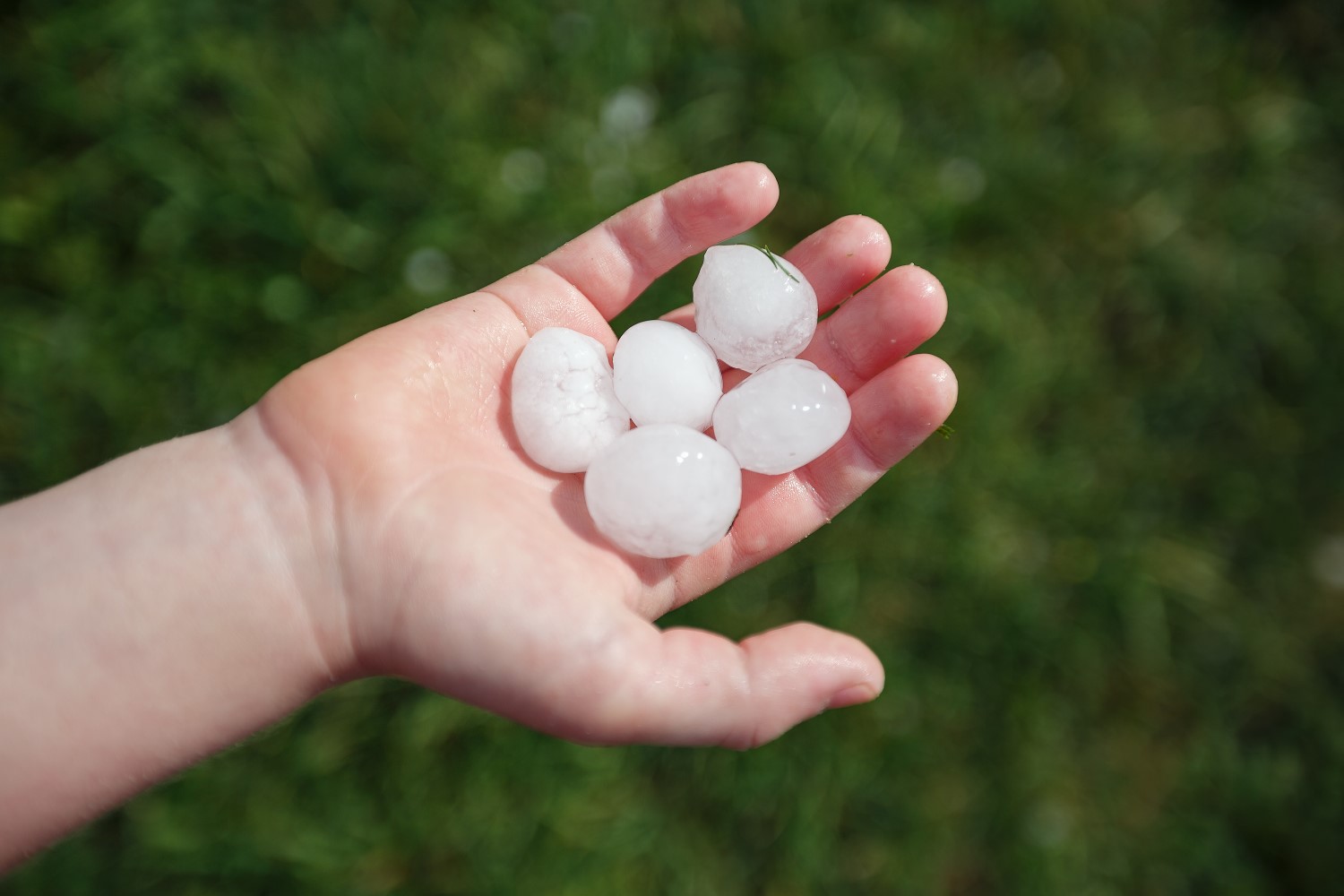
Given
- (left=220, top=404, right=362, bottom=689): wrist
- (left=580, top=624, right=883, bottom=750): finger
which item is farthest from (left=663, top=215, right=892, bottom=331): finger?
(left=220, top=404, right=362, bottom=689): wrist

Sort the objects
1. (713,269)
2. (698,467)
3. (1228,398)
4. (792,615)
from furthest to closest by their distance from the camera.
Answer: (1228,398) < (792,615) < (713,269) < (698,467)

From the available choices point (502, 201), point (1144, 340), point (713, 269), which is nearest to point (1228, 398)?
point (1144, 340)

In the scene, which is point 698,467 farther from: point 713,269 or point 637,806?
point 637,806

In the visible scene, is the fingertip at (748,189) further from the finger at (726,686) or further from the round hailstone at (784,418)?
the finger at (726,686)

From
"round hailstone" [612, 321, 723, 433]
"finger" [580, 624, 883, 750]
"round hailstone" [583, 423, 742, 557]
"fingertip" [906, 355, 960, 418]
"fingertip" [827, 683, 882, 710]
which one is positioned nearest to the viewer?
"finger" [580, 624, 883, 750]

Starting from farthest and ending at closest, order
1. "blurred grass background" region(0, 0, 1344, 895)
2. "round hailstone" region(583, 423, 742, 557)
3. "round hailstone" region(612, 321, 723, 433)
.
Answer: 1. "blurred grass background" region(0, 0, 1344, 895)
2. "round hailstone" region(612, 321, 723, 433)
3. "round hailstone" region(583, 423, 742, 557)

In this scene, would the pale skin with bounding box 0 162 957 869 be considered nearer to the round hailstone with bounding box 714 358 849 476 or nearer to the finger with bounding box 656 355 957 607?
→ the finger with bounding box 656 355 957 607
